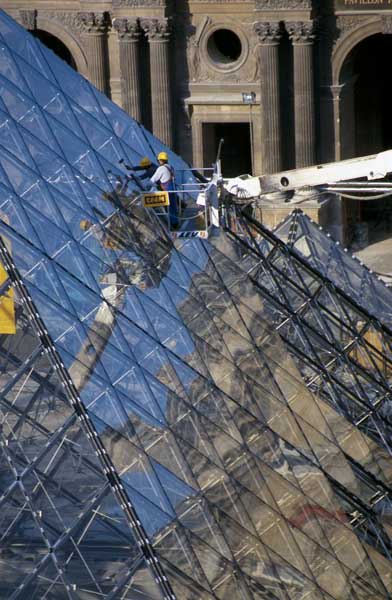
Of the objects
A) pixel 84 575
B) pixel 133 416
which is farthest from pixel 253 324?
pixel 84 575

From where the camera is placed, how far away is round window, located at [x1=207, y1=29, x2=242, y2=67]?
76438 millimetres

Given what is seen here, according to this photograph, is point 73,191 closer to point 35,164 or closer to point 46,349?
point 35,164

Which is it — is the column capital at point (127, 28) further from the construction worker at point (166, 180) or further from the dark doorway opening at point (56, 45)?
the construction worker at point (166, 180)

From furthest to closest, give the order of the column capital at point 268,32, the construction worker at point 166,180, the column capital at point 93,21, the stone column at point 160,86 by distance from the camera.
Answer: the column capital at point 93,21, the stone column at point 160,86, the column capital at point 268,32, the construction worker at point 166,180

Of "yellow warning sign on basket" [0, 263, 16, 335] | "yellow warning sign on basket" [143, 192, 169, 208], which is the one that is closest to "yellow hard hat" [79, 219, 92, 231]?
"yellow warning sign on basket" [143, 192, 169, 208]

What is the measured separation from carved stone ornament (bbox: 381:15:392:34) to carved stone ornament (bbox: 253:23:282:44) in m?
3.30

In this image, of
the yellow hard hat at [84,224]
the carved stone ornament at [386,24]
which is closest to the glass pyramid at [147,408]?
the yellow hard hat at [84,224]

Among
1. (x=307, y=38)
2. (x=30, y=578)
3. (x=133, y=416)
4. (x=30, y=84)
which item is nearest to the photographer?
(x=30, y=578)

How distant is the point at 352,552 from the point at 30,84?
1121 centimetres

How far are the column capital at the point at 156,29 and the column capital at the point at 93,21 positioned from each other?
4.99 feet

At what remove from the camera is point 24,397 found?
110 ft

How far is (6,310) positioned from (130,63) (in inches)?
1694

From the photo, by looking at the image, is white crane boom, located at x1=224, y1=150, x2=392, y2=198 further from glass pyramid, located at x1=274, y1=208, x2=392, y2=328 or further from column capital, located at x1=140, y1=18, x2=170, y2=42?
column capital, located at x1=140, y1=18, x2=170, y2=42

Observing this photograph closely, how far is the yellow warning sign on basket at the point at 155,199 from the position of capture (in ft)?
138
